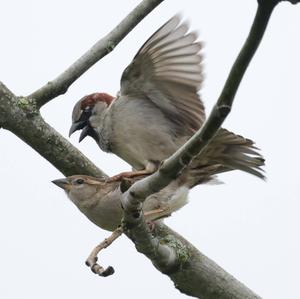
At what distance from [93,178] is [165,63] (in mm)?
969

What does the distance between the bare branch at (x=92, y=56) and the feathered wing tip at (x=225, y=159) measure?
0.88 meters

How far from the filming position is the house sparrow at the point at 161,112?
5.14 m

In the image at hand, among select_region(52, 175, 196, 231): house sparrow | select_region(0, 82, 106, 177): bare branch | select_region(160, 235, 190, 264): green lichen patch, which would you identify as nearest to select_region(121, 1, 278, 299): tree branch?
select_region(160, 235, 190, 264): green lichen patch

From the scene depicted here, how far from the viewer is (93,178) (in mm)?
4953

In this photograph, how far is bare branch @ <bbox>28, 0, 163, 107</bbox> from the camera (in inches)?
192

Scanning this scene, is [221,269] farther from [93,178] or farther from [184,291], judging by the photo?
[93,178]

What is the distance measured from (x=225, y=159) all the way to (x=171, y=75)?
68 centimetres

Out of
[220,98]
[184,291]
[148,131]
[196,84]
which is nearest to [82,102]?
[148,131]

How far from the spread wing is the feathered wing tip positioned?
1.06 feet

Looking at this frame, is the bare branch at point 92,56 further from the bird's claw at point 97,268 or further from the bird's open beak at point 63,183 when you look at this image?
the bird's claw at point 97,268

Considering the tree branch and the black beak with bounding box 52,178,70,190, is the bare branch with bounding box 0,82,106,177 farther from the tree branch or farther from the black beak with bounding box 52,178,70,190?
the tree branch

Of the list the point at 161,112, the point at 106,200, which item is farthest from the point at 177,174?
the point at 161,112

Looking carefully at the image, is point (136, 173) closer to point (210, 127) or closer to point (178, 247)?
point (178, 247)

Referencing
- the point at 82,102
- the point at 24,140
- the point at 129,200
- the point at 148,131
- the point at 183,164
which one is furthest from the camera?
the point at 82,102
